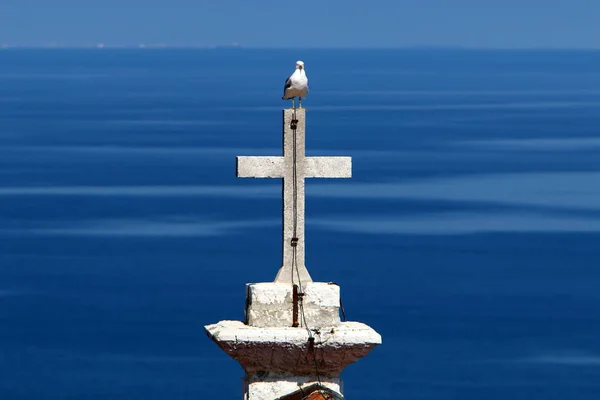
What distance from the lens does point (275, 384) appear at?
602 centimetres

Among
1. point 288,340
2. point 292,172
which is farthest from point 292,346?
point 292,172

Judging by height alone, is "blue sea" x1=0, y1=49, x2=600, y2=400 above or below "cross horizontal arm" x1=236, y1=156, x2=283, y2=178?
above

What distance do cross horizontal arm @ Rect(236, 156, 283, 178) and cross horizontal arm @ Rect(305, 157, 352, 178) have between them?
0.10 meters

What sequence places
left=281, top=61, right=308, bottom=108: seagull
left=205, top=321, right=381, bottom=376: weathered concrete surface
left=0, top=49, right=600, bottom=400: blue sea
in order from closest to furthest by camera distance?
left=205, top=321, right=381, bottom=376: weathered concrete surface
left=281, top=61, right=308, bottom=108: seagull
left=0, top=49, right=600, bottom=400: blue sea

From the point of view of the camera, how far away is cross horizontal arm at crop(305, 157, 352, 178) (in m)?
6.03

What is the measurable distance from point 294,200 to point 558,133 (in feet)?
315

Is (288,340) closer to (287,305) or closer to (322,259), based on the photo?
(287,305)

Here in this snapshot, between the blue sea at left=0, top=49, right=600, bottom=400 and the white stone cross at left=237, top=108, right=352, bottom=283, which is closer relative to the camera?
the white stone cross at left=237, top=108, right=352, bottom=283

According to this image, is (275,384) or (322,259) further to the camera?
(322,259)

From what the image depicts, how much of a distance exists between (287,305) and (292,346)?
0.58 ft

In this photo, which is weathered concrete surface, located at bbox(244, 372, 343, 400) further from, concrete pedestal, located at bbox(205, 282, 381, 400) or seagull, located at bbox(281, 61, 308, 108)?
seagull, located at bbox(281, 61, 308, 108)

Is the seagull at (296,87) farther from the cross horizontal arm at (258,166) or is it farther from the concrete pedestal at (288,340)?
the concrete pedestal at (288,340)

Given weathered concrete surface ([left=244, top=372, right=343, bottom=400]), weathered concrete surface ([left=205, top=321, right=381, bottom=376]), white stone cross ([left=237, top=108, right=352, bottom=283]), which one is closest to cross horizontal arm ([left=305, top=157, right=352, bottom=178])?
white stone cross ([left=237, top=108, right=352, bottom=283])

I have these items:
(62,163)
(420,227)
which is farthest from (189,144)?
(420,227)
